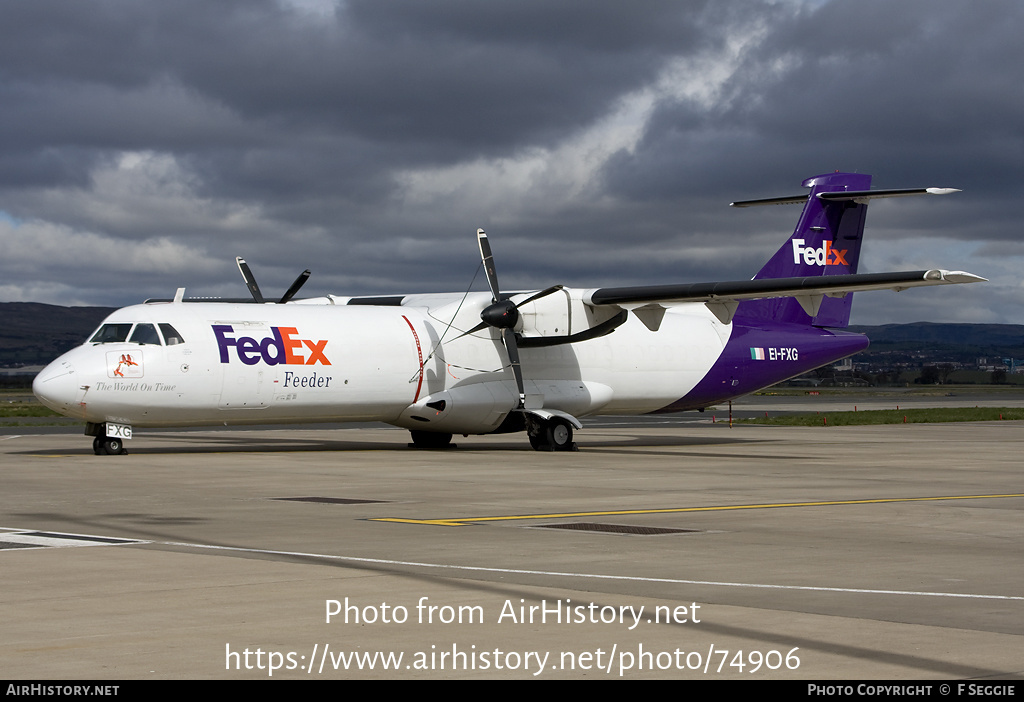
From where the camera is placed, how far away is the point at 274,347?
83.0 feet

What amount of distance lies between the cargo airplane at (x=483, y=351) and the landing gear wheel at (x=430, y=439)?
48mm

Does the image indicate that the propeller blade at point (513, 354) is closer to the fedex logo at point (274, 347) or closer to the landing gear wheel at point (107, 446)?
the fedex logo at point (274, 347)

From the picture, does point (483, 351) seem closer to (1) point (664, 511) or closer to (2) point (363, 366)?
(2) point (363, 366)

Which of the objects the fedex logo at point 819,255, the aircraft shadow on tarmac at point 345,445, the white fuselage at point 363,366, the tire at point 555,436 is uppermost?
the fedex logo at point 819,255

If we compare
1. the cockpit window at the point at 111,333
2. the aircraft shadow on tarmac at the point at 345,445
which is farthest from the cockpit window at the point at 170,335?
the aircraft shadow on tarmac at the point at 345,445

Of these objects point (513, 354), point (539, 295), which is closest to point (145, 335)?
point (513, 354)

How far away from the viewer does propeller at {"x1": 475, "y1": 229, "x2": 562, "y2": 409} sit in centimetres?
2777

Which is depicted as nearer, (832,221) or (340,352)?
(340,352)

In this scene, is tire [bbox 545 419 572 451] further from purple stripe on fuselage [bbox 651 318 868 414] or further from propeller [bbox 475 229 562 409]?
purple stripe on fuselage [bbox 651 318 868 414]

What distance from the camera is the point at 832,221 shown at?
34406 mm

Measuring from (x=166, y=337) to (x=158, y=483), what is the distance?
6.58 m

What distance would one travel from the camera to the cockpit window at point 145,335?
2414 cm
